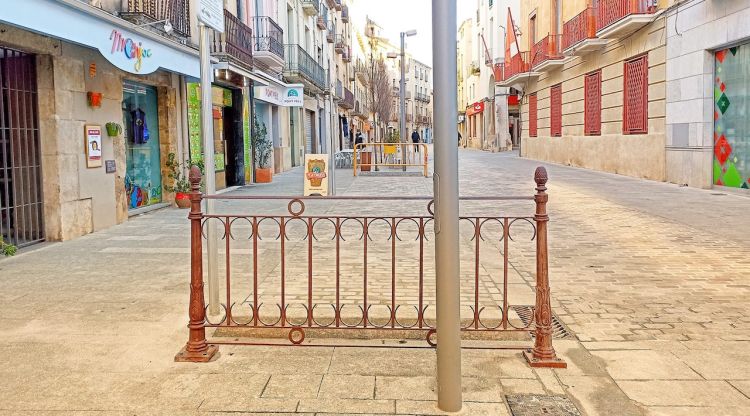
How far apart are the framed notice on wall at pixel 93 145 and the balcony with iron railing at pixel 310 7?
19.3 meters

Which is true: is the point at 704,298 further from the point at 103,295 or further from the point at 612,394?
the point at 103,295

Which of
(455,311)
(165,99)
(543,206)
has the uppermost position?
(165,99)

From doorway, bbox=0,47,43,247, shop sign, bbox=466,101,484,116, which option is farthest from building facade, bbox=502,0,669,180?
shop sign, bbox=466,101,484,116

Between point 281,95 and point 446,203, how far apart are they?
51.1 ft

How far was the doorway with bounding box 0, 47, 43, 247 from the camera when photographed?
7.77 metres

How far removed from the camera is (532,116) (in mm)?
30359

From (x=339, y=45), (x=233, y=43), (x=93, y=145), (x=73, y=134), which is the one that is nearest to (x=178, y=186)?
(x=93, y=145)

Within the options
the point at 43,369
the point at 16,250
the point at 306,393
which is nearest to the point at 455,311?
the point at 306,393

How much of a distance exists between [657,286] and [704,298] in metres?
0.46

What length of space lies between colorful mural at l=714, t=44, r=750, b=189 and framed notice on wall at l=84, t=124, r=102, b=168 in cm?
1179

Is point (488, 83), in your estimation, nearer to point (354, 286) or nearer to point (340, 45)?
point (340, 45)

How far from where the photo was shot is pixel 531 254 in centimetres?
734

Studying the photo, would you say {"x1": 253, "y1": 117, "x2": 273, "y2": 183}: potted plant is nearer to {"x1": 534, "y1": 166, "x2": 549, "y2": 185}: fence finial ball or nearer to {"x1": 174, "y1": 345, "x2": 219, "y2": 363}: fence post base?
{"x1": 174, "y1": 345, "x2": 219, "y2": 363}: fence post base

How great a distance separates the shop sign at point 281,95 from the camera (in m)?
17.3
